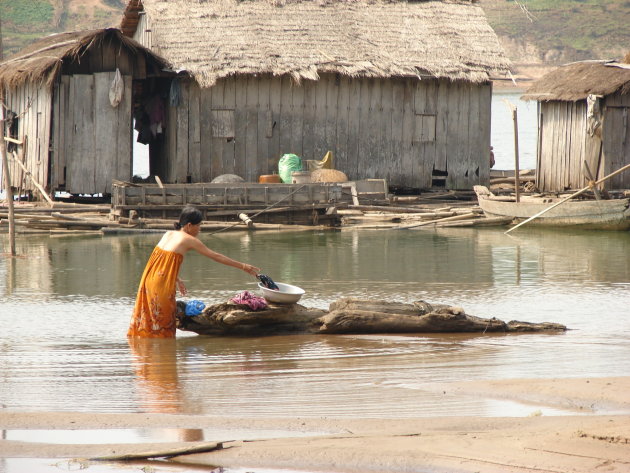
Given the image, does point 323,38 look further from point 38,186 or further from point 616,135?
point 38,186

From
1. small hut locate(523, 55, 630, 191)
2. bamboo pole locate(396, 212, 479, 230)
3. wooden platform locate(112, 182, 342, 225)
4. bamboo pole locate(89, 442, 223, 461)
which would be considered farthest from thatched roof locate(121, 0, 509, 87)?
bamboo pole locate(89, 442, 223, 461)

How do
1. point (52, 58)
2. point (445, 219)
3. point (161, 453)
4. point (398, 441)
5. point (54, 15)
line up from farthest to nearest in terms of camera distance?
1. point (54, 15)
2. point (445, 219)
3. point (52, 58)
4. point (398, 441)
5. point (161, 453)

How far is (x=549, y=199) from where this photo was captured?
18938mm

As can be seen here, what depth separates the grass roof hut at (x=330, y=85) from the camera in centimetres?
1998

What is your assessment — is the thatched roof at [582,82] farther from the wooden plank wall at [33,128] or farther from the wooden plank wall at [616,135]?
the wooden plank wall at [33,128]

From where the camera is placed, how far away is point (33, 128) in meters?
19.4

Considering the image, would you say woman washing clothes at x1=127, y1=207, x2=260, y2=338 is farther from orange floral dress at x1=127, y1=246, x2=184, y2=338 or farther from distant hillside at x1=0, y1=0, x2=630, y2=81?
distant hillside at x1=0, y1=0, x2=630, y2=81

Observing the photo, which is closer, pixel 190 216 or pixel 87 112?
pixel 190 216

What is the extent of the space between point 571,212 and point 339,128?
18.0 ft

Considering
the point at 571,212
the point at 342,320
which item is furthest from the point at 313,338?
the point at 571,212

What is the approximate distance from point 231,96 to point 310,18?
8.70ft

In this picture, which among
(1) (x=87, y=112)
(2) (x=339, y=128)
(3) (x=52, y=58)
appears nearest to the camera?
(3) (x=52, y=58)

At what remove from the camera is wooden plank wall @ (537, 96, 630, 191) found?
20125 millimetres

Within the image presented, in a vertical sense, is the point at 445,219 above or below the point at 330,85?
below
